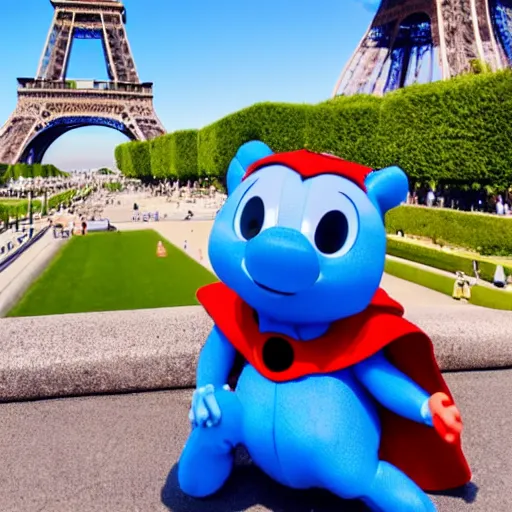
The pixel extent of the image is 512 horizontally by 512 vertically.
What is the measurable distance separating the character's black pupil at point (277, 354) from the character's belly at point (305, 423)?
77 millimetres

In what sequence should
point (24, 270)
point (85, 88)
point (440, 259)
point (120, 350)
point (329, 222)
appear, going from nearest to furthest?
point (329, 222) → point (120, 350) → point (24, 270) → point (440, 259) → point (85, 88)

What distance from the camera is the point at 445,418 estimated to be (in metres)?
2.29

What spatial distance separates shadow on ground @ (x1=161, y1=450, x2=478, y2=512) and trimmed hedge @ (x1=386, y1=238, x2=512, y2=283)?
10.1 m

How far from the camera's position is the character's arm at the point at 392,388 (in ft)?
8.10

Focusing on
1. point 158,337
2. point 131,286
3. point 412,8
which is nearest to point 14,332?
point 158,337

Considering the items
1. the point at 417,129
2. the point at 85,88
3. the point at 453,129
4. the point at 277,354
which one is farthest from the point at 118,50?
the point at 277,354

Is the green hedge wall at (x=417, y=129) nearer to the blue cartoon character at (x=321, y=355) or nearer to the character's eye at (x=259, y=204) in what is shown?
the blue cartoon character at (x=321, y=355)

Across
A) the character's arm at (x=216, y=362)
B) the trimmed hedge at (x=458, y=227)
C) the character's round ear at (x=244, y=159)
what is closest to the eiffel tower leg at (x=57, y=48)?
the trimmed hedge at (x=458, y=227)

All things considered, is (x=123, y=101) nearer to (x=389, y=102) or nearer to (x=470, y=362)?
(x=389, y=102)

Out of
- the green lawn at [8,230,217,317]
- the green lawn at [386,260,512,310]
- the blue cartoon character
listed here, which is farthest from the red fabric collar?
the green lawn at [386,260,512,310]

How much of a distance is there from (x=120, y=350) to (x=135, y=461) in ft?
3.38

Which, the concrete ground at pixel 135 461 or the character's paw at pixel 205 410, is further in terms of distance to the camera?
the concrete ground at pixel 135 461

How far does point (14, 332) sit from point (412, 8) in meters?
→ 45.4

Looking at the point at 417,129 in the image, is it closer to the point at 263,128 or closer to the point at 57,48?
the point at 263,128
